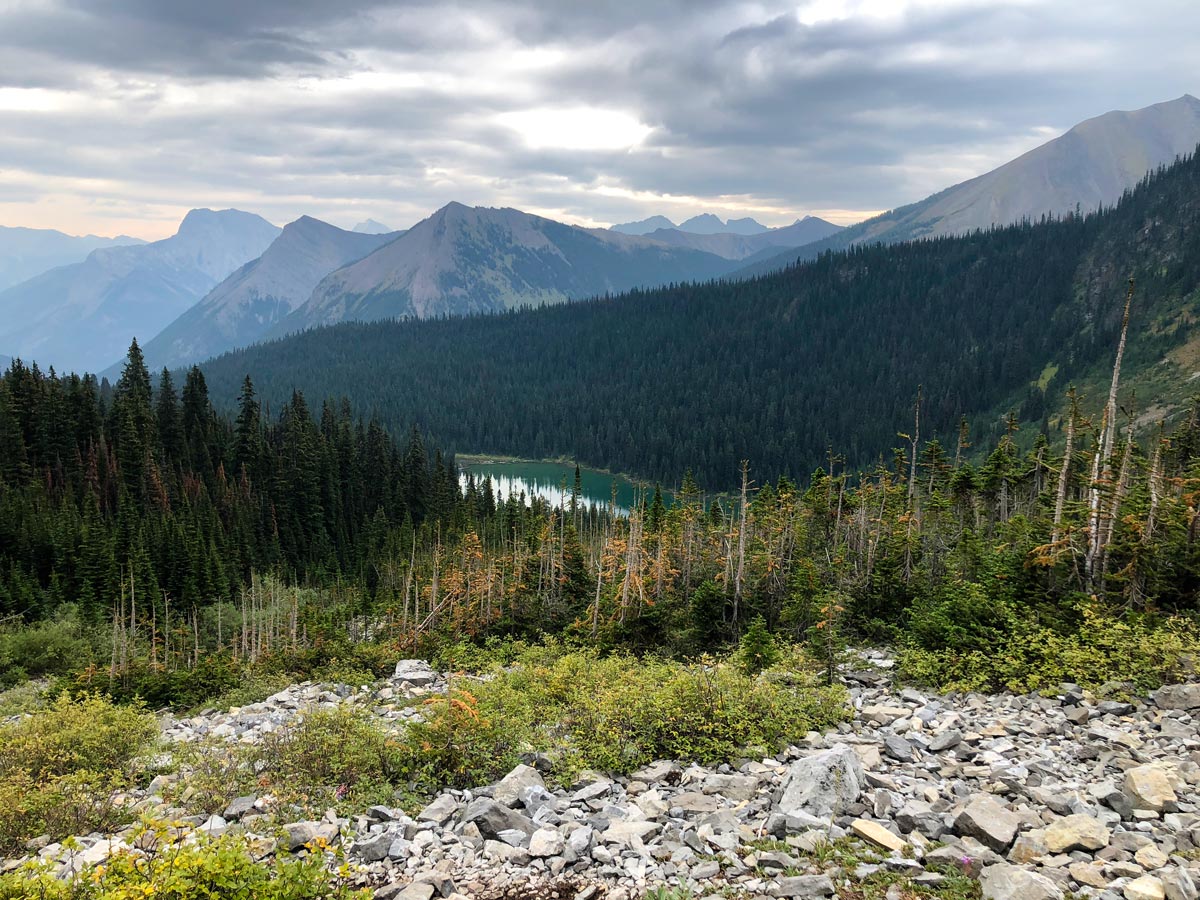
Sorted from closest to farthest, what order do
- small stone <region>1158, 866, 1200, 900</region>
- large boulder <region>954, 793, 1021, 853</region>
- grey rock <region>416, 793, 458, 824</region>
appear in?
small stone <region>1158, 866, 1200, 900</region> < large boulder <region>954, 793, 1021, 853</region> < grey rock <region>416, 793, 458, 824</region>

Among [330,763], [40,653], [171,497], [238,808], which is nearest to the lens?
[238,808]

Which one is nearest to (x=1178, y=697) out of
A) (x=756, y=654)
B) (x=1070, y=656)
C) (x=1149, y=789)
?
(x=1070, y=656)

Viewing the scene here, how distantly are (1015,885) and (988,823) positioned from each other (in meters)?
2.05

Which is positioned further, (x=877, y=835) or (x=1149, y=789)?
(x=1149, y=789)

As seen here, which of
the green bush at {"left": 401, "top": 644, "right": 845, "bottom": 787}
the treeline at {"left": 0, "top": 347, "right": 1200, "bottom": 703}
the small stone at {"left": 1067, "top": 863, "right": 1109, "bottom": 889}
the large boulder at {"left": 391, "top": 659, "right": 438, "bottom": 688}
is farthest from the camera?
the large boulder at {"left": 391, "top": 659, "right": 438, "bottom": 688}

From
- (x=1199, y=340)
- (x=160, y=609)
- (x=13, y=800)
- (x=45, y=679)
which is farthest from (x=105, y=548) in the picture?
(x=1199, y=340)

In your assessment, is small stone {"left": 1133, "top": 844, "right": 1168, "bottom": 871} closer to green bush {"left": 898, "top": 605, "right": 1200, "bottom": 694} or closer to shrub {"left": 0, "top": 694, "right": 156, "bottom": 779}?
green bush {"left": 898, "top": 605, "right": 1200, "bottom": 694}

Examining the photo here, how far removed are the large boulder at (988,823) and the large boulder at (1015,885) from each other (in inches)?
46.6

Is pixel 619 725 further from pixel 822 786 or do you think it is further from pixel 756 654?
pixel 756 654

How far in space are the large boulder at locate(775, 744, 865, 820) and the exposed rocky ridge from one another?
0.11ft

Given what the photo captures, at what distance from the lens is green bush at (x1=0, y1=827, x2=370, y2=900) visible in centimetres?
993

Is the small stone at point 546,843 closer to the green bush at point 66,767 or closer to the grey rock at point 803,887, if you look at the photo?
the grey rock at point 803,887

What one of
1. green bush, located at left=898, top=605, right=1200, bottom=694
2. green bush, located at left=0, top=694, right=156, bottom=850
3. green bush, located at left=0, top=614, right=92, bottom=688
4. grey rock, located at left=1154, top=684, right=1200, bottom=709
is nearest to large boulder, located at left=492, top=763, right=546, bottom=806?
green bush, located at left=0, top=694, right=156, bottom=850

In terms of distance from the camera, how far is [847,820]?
13.2 m
